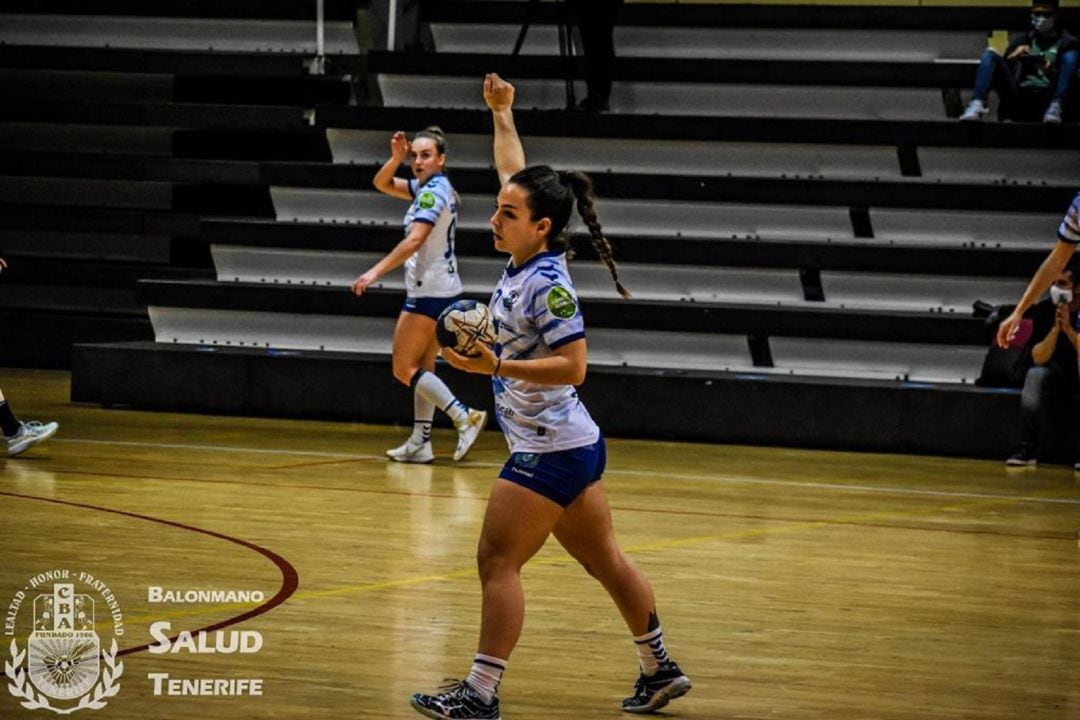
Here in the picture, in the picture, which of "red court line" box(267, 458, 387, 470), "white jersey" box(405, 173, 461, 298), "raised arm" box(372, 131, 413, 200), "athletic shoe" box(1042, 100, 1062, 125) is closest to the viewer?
"red court line" box(267, 458, 387, 470)

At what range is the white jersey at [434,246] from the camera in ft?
33.6

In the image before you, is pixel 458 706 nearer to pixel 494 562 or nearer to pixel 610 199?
pixel 494 562

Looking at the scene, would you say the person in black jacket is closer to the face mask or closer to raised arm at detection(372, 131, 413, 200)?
the face mask

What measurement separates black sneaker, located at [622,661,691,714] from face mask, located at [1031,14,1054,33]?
10.1m

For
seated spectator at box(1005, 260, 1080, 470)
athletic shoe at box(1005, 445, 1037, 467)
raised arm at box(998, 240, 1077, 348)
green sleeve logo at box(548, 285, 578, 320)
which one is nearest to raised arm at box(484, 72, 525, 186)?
green sleeve logo at box(548, 285, 578, 320)

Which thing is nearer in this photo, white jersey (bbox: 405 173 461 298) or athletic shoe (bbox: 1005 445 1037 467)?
white jersey (bbox: 405 173 461 298)

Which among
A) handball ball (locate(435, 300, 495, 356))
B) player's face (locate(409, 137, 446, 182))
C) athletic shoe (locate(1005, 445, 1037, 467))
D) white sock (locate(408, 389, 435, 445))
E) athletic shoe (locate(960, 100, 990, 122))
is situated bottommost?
athletic shoe (locate(1005, 445, 1037, 467))

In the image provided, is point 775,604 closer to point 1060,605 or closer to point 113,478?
point 1060,605

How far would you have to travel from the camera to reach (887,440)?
11727mm

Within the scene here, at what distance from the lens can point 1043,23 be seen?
13484 millimetres

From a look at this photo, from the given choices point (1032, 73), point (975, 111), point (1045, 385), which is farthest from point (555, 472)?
point (1032, 73)

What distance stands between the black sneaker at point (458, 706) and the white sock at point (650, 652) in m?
0.48

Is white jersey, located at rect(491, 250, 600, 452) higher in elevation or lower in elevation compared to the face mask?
lower

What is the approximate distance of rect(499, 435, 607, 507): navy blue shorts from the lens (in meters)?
4.53
